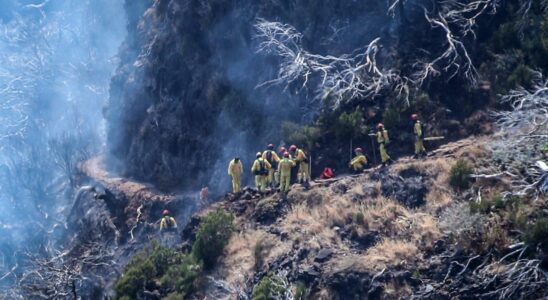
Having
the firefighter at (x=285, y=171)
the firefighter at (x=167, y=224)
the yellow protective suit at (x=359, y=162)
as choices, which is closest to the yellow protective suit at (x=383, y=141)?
the yellow protective suit at (x=359, y=162)

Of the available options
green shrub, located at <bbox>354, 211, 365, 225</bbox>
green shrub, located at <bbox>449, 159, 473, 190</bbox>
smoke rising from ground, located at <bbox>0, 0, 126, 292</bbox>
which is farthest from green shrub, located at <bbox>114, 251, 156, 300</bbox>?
smoke rising from ground, located at <bbox>0, 0, 126, 292</bbox>

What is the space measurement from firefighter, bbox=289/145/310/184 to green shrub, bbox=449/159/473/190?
472cm

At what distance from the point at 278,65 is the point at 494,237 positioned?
41.5 ft

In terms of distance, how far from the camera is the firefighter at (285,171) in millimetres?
18781

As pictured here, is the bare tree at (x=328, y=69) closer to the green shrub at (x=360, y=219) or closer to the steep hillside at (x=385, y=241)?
the steep hillside at (x=385, y=241)

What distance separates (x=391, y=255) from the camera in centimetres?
1470

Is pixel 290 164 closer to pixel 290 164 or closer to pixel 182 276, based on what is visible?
pixel 290 164

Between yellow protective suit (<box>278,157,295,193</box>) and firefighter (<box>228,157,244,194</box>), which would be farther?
firefighter (<box>228,157,244,194</box>)

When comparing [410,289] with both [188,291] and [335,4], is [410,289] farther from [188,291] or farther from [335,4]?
[335,4]

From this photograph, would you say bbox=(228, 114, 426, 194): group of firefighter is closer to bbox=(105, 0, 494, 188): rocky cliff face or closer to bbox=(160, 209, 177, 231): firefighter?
bbox=(105, 0, 494, 188): rocky cliff face

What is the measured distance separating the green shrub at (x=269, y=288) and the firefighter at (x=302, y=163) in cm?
459

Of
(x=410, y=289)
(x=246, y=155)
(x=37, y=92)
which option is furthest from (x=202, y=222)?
(x=37, y=92)

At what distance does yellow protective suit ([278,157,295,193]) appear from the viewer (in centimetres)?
1877

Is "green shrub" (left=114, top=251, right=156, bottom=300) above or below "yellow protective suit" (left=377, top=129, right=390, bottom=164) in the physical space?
below
